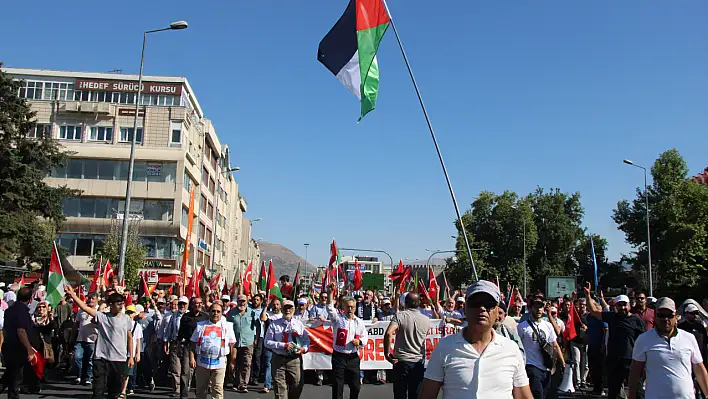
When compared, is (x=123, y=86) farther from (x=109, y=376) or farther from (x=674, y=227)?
(x=109, y=376)

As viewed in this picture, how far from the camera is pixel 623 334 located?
1159 centimetres

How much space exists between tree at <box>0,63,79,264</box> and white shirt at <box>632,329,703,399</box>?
3110 centimetres

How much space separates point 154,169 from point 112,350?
47.3 metres

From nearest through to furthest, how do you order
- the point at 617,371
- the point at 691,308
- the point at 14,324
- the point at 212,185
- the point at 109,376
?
the point at 691,308 < the point at 14,324 < the point at 109,376 < the point at 617,371 < the point at 212,185

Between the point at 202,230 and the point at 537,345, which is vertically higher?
the point at 202,230

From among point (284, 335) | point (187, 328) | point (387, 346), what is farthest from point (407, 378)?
point (187, 328)

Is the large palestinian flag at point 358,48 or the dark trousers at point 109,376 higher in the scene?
the large palestinian flag at point 358,48

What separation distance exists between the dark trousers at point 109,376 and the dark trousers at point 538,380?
570cm

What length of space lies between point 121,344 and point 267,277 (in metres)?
11.7

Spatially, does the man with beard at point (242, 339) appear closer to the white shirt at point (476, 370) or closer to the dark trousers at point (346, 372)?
the dark trousers at point (346, 372)

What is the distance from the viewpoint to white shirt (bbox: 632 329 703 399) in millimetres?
6434

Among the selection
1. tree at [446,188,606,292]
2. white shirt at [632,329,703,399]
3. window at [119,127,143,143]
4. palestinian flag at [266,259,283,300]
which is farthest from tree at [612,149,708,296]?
white shirt at [632,329,703,399]

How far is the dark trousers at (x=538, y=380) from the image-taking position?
8.85m

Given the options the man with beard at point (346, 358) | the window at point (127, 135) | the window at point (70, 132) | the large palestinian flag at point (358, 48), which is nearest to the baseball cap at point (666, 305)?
the man with beard at point (346, 358)
